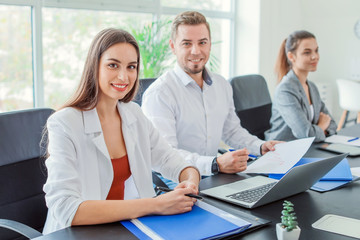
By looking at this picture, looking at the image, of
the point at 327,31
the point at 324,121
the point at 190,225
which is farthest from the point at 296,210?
the point at 327,31

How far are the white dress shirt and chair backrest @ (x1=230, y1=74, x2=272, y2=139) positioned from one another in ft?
0.69

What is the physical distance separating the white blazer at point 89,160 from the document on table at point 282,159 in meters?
0.30

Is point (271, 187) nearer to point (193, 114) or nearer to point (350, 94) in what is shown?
point (193, 114)

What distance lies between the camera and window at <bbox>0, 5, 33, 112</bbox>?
2.99m

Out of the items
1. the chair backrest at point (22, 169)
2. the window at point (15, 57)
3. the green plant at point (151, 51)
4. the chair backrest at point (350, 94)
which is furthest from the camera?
the chair backrest at point (350, 94)

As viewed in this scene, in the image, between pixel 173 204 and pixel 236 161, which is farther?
pixel 236 161

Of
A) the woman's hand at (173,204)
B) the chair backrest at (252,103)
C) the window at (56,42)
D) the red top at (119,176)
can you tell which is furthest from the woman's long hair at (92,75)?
the window at (56,42)

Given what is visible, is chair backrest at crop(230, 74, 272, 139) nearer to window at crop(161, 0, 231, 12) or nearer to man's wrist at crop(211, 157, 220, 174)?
man's wrist at crop(211, 157, 220, 174)

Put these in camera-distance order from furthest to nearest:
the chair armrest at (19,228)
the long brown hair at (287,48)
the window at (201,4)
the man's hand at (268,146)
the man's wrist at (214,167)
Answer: the window at (201,4) → the long brown hair at (287,48) → the man's hand at (268,146) → the man's wrist at (214,167) → the chair armrest at (19,228)

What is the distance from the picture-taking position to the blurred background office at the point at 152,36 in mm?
3086

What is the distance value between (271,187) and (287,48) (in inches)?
68.0

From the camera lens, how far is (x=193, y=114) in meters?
2.19

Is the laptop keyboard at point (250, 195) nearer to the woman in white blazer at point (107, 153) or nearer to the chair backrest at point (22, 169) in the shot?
the woman in white blazer at point (107, 153)

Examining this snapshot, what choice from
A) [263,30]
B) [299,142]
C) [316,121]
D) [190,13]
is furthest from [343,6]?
[299,142]
